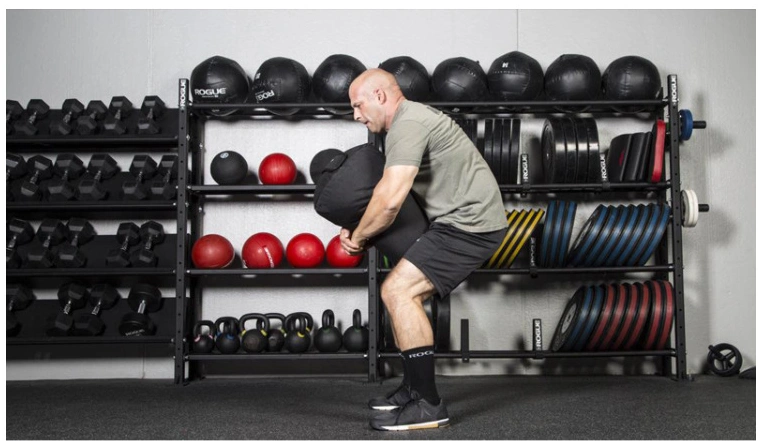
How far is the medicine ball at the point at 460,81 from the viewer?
12.3 ft

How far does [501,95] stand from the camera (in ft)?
→ 12.5

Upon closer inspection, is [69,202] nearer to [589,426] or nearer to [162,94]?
[162,94]

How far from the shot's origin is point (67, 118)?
3.93m

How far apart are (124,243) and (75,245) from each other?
273mm

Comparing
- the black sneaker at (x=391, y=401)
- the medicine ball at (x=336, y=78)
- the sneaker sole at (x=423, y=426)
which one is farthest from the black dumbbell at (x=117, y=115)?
the sneaker sole at (x=423, y=426)

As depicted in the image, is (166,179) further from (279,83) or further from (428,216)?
(428,216)

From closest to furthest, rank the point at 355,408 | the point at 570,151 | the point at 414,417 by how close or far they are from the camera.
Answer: the point at 414,417 < the point at 355,408 < the point at 570,151

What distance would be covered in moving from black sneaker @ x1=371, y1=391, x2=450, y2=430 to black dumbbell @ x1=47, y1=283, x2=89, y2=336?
2165mm

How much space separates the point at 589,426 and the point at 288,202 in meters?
2.29

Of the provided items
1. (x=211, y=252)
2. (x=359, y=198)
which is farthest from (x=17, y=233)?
(x=359, y=198)

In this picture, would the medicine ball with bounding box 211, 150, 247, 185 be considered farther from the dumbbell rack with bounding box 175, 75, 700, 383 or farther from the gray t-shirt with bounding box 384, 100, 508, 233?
the gray t-shirt with bounding box 384, 100, 508, 233

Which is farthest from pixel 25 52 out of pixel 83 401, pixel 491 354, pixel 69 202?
pixel 491 354

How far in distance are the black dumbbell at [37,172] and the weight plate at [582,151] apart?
2.84 metres

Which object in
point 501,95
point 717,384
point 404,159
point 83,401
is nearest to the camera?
point 404,159
